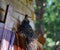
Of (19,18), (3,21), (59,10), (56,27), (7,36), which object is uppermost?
(59,10)

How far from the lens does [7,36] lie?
1778 millimetres

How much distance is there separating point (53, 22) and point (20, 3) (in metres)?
6.13

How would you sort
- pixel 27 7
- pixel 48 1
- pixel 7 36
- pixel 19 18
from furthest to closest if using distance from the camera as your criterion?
pixel 48 1 → pixel 27 7 → pixel 19 18 → pixel 7 36

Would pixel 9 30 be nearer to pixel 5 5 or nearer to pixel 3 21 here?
pixel 3 21

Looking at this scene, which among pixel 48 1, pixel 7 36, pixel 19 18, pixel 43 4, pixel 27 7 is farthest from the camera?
pixel 48 1

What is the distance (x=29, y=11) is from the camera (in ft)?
7.90

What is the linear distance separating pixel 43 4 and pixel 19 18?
582 centimetres

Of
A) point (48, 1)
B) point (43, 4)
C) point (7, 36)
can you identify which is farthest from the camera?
point (48, 1)

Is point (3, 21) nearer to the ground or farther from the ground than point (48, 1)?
nearer to the ground

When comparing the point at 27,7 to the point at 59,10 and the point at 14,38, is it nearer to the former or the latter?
the point at 14,38

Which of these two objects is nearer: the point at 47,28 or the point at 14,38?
the point at 14,38

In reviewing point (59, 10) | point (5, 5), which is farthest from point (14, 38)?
point (59, 10)

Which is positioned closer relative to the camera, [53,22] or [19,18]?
[19,18]

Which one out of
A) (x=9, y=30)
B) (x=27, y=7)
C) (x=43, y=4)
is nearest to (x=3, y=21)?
(x=9, y=30)
